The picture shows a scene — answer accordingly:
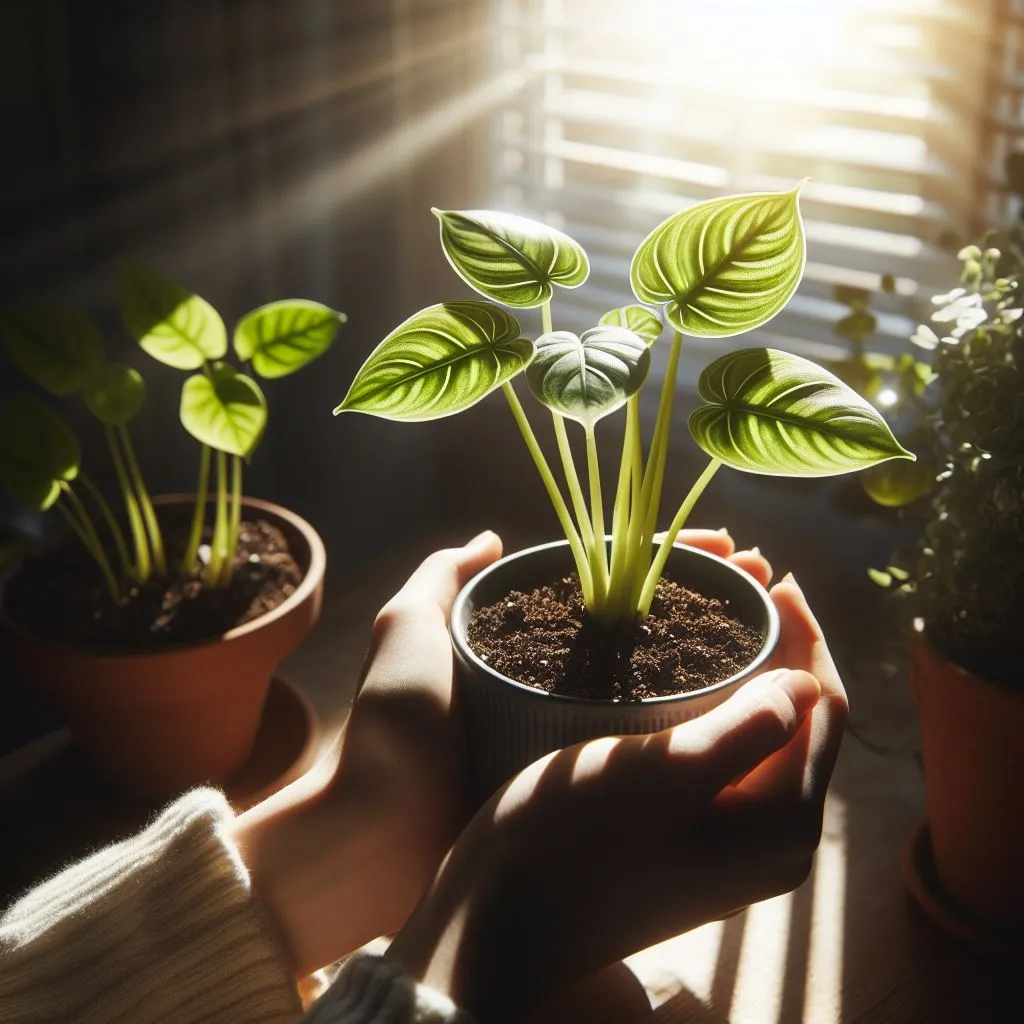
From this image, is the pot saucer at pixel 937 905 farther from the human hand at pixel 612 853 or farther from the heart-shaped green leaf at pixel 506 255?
the heart-shaped green leaf at pixel 506 255

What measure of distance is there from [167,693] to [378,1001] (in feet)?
1.69

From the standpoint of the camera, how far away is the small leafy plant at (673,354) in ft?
1.99

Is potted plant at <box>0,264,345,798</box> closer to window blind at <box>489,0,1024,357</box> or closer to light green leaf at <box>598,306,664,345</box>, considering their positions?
light green leaf at <box>598,306,664,345</box>

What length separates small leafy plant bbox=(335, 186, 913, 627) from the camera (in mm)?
606

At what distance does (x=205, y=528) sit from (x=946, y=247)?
78 centimetres

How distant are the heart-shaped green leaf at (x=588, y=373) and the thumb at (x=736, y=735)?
0.59 feet

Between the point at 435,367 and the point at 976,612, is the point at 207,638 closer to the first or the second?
the point at 435,367

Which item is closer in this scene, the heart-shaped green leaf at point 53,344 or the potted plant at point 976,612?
the potted plant at point 976,612

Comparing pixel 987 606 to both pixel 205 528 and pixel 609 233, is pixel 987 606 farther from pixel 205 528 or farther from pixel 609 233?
pixel 609 233

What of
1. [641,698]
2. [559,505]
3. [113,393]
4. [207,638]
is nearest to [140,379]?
[113,393]

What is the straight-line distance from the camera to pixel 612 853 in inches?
24.5

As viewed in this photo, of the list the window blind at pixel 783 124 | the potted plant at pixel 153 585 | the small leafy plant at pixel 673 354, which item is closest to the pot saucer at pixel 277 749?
the potted plant at pixel 153 585

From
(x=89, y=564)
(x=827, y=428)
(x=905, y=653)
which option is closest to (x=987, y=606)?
(x=905, y=653)

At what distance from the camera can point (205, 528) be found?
1.24 meters
